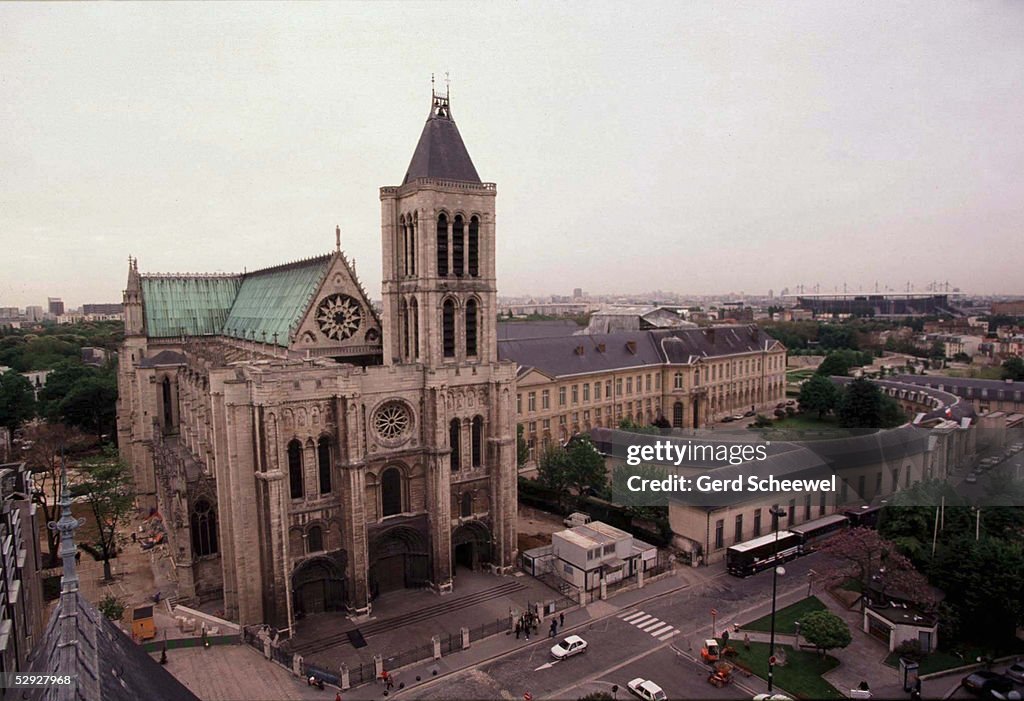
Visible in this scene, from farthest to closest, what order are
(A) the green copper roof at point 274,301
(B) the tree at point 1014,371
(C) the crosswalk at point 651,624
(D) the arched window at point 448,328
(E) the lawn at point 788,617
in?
1. (B) the tree at point 1014,371
2. (A) the green copper roof at point 274,301
3. (D) the arched window at point 448,328
4. (E) the lawn at point 788,617
5. (C) the crosswalk at point 651,624

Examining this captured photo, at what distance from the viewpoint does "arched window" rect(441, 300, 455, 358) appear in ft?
132

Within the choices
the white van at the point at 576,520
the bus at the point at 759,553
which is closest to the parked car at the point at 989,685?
the bus at the point at 759,553

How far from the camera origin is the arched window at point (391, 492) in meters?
39.5

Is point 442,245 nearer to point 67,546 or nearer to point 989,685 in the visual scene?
point 67,546

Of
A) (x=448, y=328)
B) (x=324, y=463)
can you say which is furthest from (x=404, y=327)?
(x=324, y=463)

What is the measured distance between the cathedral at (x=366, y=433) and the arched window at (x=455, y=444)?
0.29 feet

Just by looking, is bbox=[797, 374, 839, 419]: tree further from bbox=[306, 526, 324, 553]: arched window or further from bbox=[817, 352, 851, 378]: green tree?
bbox=[306, 526, 324, 553]: arched window

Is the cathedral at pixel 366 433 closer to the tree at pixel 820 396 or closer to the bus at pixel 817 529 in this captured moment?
the bus at pixel 817 529

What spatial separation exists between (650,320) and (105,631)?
96.3m

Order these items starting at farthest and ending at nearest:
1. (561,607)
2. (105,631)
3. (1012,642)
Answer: (561,607), (1012,642), (105,631)

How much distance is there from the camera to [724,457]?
51625 millimetres

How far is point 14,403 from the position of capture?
261 ft

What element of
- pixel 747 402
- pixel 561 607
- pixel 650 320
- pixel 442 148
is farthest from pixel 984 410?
pixel 442 148

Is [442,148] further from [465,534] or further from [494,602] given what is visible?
[494,602]
